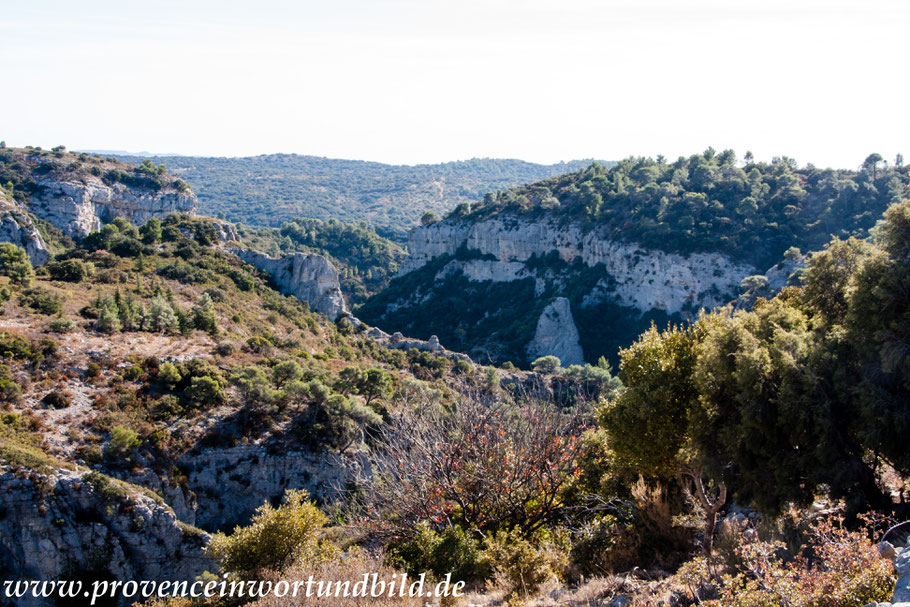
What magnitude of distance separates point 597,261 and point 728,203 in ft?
54.4

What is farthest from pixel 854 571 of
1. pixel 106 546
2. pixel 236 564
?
pixel 106 546

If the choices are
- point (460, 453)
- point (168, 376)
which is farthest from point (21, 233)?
point (460, 453)

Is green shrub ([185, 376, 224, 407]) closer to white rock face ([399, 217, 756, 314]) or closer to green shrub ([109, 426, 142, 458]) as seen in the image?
green shrub ([109, 426, 142, 458])

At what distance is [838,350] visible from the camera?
339 inches

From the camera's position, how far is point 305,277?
5091cm

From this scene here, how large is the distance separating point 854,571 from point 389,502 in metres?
7.71

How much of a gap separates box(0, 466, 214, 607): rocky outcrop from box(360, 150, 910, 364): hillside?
142 ft

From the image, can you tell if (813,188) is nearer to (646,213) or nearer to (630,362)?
(646,213)

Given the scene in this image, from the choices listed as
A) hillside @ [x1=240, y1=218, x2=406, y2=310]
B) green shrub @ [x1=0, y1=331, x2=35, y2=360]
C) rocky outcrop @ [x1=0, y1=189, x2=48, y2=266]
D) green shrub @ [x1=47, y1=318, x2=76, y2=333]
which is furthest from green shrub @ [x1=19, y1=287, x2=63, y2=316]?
hillside @ [x1=240, y1=218, x2=406, y2=310]

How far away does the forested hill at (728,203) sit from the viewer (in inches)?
2208

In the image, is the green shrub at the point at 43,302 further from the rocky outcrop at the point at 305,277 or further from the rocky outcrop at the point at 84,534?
the rocky outcrop at the point at 305,277

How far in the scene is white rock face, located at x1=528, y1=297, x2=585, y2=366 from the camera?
6047cm

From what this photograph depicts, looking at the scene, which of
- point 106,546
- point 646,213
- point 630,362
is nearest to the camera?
point 630,362

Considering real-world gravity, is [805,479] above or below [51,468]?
above
